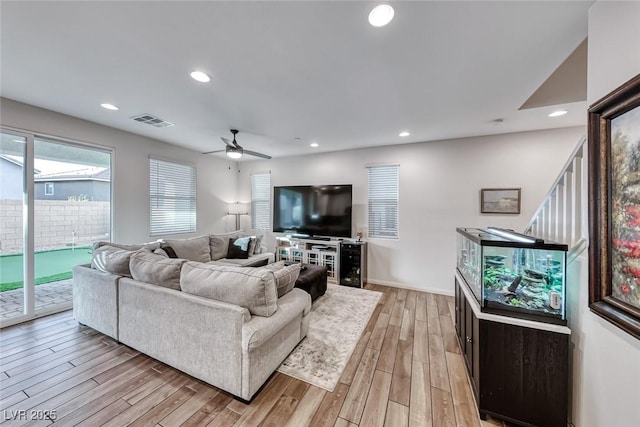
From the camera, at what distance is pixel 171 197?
4.73 m

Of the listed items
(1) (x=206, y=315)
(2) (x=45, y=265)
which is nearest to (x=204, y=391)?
(1) (x=206, y=315)

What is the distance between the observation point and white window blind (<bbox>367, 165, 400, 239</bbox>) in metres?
4.52

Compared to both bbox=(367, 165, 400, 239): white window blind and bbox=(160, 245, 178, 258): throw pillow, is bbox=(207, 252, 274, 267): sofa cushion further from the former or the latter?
bbox=(367, 165, 400, 239): white window blind

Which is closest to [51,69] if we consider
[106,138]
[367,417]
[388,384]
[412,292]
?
[106,138]

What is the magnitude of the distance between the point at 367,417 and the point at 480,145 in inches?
166

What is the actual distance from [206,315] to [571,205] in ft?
9.37

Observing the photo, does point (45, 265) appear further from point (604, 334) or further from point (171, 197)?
point (604, 334)

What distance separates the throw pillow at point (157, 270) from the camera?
2.10m

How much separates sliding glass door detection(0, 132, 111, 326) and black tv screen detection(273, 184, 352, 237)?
305 cm

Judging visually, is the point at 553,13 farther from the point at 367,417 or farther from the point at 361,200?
the point at 361,200

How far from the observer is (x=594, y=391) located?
1277 mm

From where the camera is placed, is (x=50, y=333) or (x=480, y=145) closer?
(x=50, y=333)

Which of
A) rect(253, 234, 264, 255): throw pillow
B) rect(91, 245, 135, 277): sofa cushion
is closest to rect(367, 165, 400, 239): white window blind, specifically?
rect(253, 234, 264, 255): throw pillow

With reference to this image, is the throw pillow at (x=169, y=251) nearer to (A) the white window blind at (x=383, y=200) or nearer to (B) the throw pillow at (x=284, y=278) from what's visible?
(B) the throw pillow at (x=284, y=278)
